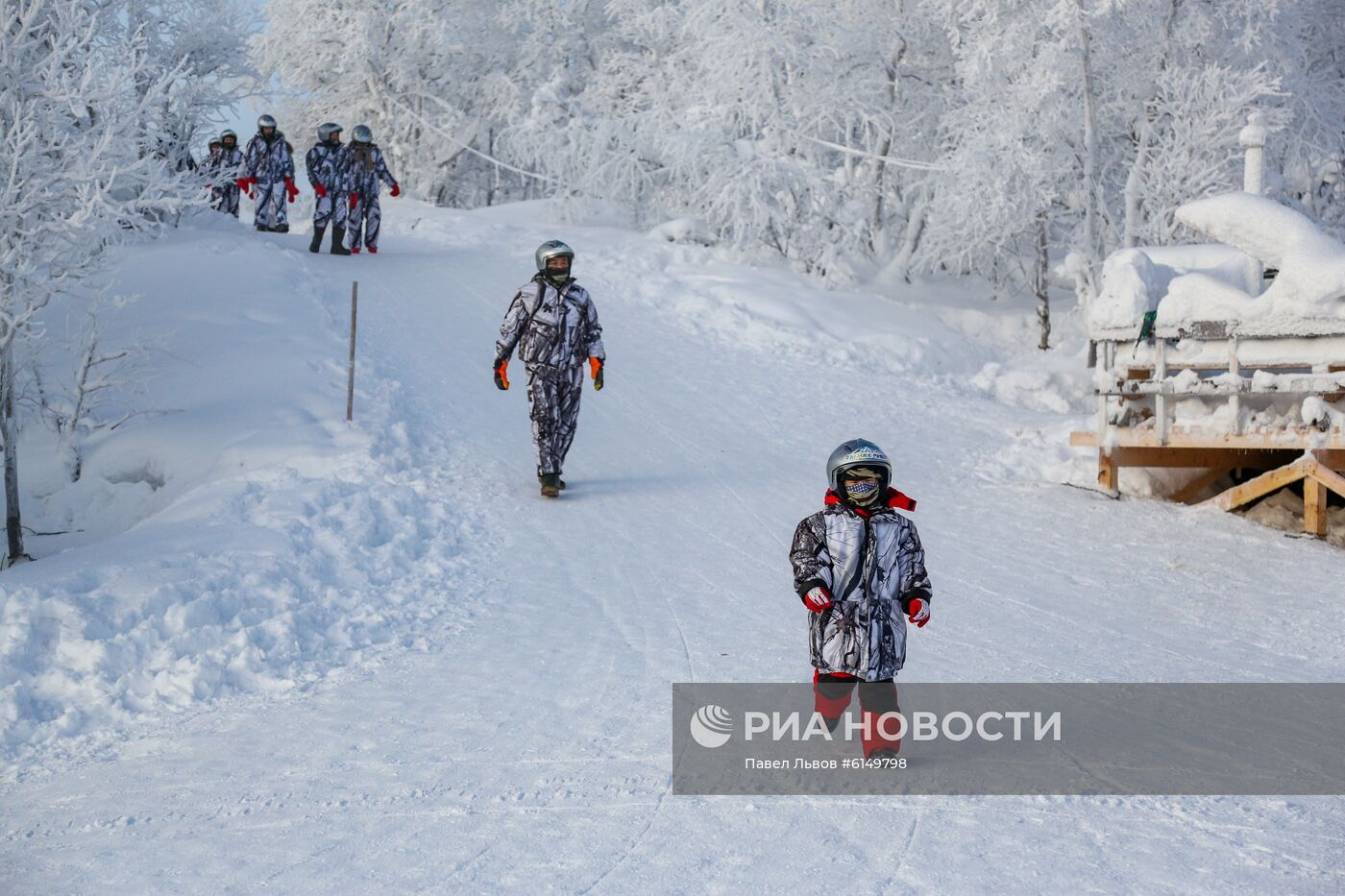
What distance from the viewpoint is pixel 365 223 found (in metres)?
→ 19.9

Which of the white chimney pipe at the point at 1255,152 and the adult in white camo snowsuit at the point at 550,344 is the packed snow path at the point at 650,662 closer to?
the adult in white camo snowsuit at the point at 550,344

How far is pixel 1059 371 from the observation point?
17.7m

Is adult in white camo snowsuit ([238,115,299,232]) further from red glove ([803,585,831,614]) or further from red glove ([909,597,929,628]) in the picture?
red glove ([909,597,929,628])

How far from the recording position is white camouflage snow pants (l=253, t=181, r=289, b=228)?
67.6 feet

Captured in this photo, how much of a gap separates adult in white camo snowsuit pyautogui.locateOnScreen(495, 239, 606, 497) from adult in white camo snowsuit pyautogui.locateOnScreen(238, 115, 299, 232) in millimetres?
10726

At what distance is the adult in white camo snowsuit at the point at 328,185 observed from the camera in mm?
18391

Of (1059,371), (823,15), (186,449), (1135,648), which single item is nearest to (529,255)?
(823,15)

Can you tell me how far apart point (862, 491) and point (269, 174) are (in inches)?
677

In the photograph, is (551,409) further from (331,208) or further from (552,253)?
(331,208)

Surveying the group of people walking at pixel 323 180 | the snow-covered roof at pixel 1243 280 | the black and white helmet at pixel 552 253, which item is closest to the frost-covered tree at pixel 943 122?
the group of people walking at pixel 323 180

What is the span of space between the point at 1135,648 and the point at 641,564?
3.02 metres

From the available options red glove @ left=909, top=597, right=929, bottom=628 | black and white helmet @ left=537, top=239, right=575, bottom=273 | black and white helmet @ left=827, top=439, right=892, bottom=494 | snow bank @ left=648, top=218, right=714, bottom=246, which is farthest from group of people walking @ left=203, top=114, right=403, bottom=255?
red glove @ left=909, top=597, right=929, bottom=628

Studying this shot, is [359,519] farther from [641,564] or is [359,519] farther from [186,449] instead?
[186,449]

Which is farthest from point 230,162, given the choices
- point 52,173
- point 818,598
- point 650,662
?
point 818,598
